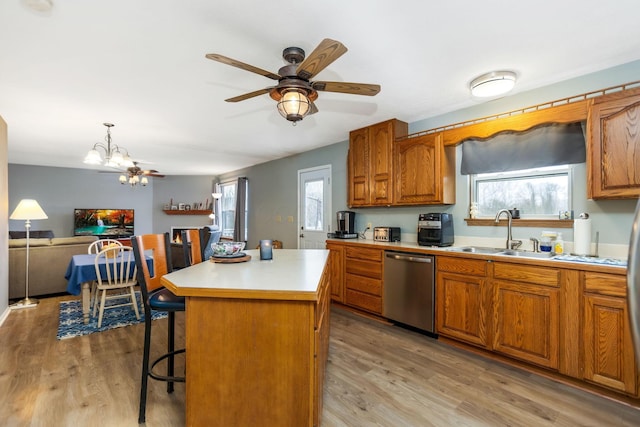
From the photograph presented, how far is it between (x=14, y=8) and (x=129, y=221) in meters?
Result: 7.29

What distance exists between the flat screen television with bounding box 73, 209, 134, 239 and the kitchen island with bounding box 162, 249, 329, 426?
7716mm

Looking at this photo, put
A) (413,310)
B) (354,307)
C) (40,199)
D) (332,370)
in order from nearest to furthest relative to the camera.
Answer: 1. (332,370)
2. (413,310)
3. (354,307)
4. (40,199)

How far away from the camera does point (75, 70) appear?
7.87 ft

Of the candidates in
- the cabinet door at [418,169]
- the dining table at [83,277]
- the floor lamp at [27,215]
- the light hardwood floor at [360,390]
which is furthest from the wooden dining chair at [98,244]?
the cabinet door at [418,169]

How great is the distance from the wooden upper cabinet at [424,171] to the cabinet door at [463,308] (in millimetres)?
902

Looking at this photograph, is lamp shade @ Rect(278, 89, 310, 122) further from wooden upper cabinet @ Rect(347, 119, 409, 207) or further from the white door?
the white door

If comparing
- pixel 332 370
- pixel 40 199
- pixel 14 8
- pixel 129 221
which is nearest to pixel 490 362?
pixel 332 370

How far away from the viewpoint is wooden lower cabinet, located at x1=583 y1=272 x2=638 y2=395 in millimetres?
1911

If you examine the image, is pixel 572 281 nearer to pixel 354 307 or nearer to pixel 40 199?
pixel 354 307

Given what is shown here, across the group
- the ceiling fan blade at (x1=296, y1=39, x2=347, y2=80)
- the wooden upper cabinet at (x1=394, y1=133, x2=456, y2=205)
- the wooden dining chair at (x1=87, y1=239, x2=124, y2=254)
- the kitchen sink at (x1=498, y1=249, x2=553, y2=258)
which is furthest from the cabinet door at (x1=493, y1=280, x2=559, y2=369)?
the wooden dining chair at (x1=87, y1=239, x2=124, y2=254)

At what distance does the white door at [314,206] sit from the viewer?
484 centimetres

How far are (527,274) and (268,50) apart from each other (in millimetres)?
2583

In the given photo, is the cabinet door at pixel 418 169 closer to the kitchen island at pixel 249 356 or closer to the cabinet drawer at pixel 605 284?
the cabinet drawer at pixel 605 284

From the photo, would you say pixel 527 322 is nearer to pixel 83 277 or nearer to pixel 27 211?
pixel 83 277
